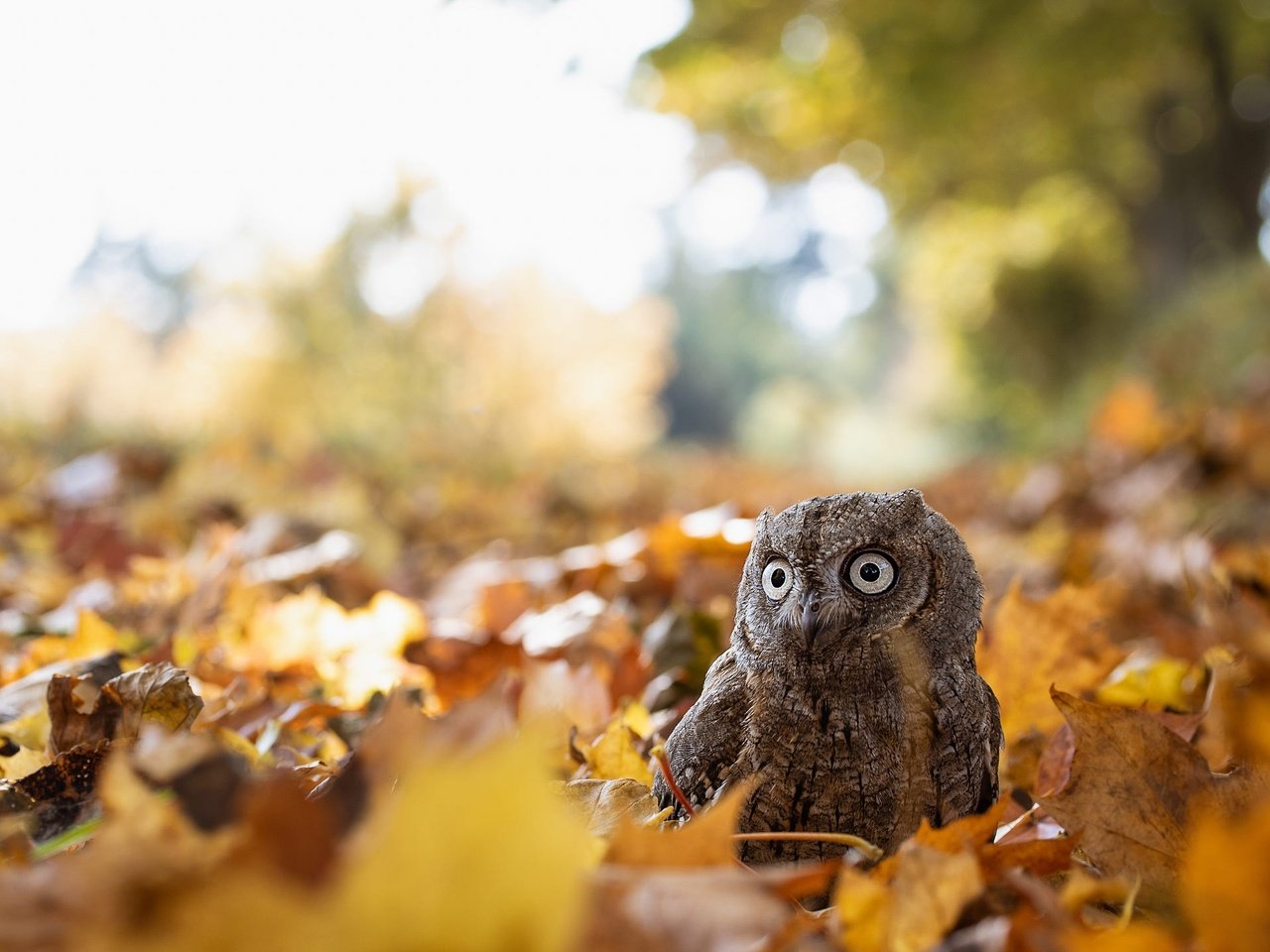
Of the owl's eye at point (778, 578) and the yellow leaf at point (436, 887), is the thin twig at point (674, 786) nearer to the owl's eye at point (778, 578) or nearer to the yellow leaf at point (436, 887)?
the owl's eye at point (778, 578)

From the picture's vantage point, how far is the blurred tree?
9.17 meters

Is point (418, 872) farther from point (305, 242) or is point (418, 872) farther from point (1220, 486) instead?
point (305, 242)

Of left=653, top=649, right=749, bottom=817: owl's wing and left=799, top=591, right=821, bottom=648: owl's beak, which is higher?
left=799, top=591, right=821, bottom=648: owl's beak

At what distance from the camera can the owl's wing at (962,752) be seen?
108 cm

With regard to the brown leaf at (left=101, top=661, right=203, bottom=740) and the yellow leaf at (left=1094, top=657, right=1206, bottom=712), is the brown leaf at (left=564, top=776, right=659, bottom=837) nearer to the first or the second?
the brown leaf at (left=101, top=661, right=203, bottom=740)

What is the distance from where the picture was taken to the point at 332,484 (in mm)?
4359

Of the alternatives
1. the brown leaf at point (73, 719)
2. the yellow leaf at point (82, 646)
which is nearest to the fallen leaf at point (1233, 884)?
the brown leaf at point (73, 719)

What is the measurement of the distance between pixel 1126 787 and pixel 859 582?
332mm

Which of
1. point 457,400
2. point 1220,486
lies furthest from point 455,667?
point 457,400

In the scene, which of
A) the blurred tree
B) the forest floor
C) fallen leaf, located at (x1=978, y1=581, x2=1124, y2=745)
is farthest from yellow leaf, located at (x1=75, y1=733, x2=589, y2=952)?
the blurred tree

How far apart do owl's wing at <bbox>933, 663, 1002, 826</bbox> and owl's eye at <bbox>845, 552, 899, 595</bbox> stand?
0.12m

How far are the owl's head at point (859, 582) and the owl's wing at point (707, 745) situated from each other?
6 cm

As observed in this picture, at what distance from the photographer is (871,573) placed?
1.15 m

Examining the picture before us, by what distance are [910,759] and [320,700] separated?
2.87ft
